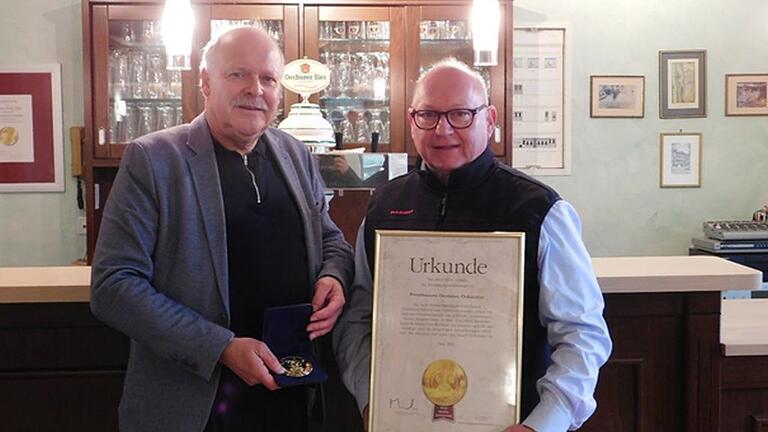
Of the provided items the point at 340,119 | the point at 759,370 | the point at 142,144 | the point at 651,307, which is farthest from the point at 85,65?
the point at 759,370

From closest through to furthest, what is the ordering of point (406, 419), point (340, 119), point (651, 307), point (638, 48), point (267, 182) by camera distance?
1. point (406, 419)
2. point (267, 182)
3. point (651, 307)
4. point (340, 119)
5. point (638, 48)

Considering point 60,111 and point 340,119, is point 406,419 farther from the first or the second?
point 60,111

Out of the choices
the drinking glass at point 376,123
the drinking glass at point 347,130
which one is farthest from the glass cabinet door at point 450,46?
the drinking glass at point 347,130

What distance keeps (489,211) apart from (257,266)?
479 mm

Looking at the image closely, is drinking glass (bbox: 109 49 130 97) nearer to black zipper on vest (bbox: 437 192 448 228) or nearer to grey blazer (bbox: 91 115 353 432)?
grey blazer (bbox: 91 115 353 432)

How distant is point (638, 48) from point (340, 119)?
6.17 feet

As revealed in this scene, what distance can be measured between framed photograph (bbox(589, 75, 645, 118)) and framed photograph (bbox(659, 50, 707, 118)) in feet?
0.44

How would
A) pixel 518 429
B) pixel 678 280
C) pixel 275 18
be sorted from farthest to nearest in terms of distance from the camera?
pixel 275 18 → pixel 678 280 → pixel 518 429

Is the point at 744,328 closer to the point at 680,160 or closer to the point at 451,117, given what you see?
the point at 451,117

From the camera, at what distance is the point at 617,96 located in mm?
4332

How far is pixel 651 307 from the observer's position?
6.07 ft

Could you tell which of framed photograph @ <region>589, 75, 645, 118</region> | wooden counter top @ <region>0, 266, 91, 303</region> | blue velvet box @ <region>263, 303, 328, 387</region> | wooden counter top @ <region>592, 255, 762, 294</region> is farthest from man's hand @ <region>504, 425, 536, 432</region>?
framed photograph @ <region>589, 75, 645, 118</region>

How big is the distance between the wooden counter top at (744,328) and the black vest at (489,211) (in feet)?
2.53

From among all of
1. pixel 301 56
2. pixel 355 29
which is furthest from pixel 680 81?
pixel 301 56
